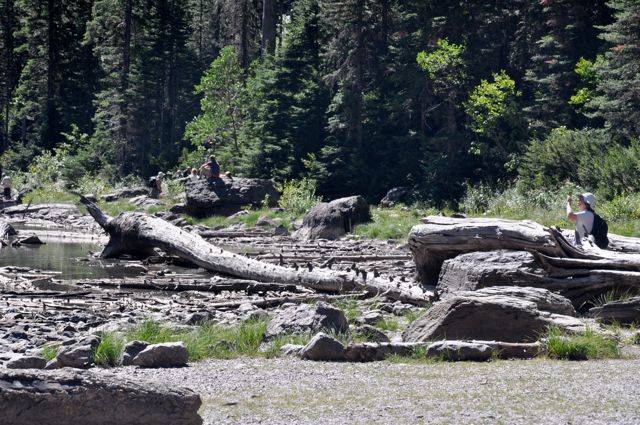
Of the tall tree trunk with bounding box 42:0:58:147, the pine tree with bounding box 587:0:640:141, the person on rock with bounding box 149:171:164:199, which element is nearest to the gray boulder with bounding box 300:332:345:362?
the pine tree with bounding box 587:0:640:141

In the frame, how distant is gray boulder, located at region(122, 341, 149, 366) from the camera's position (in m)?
9.20

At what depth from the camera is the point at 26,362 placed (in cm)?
870

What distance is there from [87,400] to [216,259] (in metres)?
13.2

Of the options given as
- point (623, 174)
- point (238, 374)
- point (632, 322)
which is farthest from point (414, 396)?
point (623, 174)

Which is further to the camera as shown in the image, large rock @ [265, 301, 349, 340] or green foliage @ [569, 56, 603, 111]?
green foliage @ [569, 56, 603, 111]

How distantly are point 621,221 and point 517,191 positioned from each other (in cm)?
1037

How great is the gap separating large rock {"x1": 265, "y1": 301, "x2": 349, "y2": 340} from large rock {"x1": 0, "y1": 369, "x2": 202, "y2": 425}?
425 cm

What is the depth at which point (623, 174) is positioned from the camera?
29188mm

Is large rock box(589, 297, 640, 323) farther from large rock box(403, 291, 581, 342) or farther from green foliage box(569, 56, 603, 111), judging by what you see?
green foliage box(569, 56, 603, 111)

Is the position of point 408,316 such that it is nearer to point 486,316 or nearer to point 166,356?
point 486,316

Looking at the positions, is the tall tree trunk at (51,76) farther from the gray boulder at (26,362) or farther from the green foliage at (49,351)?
the gray boulder at (26,362)

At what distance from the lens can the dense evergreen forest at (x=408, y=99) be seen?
34031mm

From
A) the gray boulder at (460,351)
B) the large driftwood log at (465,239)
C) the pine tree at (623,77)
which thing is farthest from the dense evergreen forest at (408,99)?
the gray boulder at (460,351)

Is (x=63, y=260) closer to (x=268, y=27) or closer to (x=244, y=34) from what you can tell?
(x=268, y=27)
